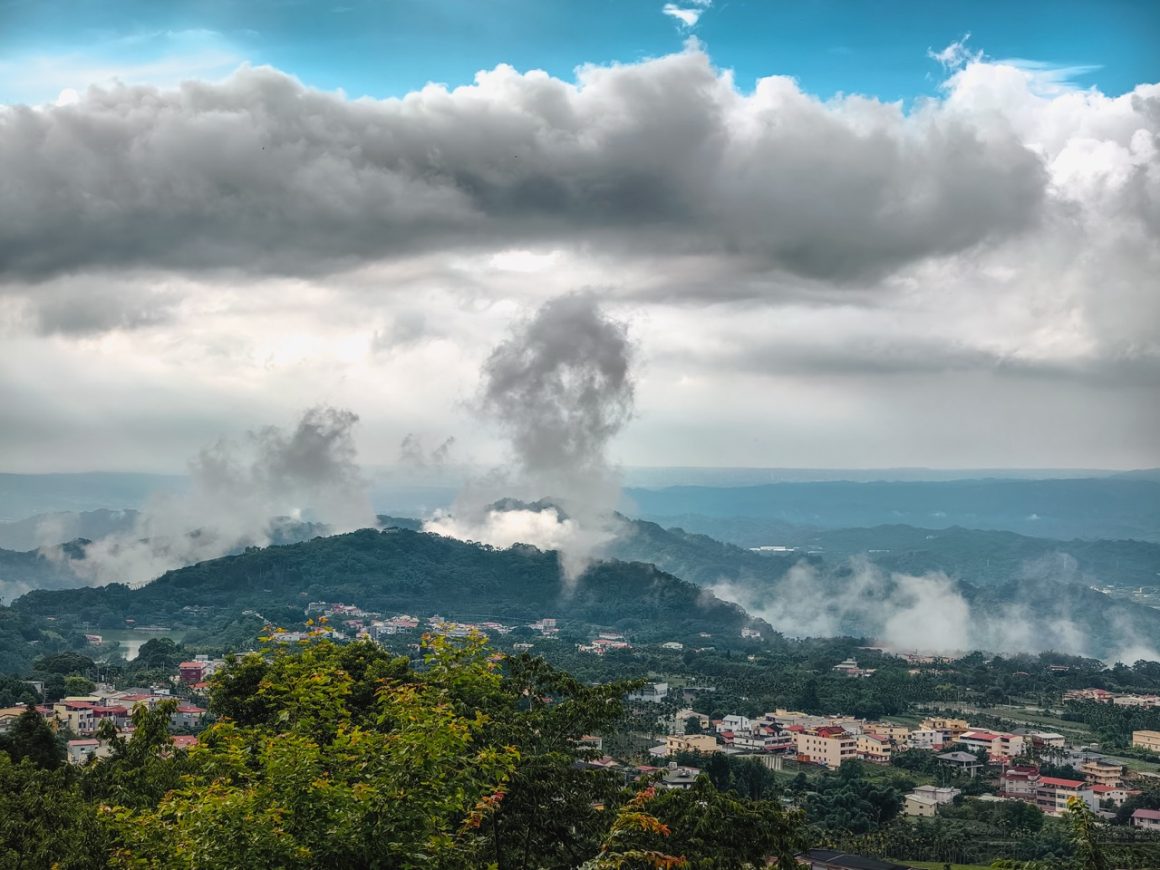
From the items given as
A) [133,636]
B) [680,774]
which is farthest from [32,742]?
[133,636]

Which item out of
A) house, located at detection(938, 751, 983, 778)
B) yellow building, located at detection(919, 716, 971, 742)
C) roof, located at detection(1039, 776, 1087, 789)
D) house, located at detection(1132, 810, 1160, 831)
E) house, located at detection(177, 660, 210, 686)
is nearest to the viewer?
A: house, located at detection(1132, 810, 1160, 831)

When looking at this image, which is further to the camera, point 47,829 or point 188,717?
point 188,717

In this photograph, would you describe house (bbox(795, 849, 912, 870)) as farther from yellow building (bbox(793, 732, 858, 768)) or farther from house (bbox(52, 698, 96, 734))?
house (bbox(52, 698, 96, 734))

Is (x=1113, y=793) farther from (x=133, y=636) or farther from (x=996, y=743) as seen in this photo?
(x=133, y=636)

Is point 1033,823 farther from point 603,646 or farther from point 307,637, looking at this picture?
point 603,646

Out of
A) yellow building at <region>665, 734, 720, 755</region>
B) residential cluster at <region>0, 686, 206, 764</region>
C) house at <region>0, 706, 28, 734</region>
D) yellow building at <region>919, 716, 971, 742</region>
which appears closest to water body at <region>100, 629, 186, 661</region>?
residential cluster at <region>0, 686, 206, 764</region>
